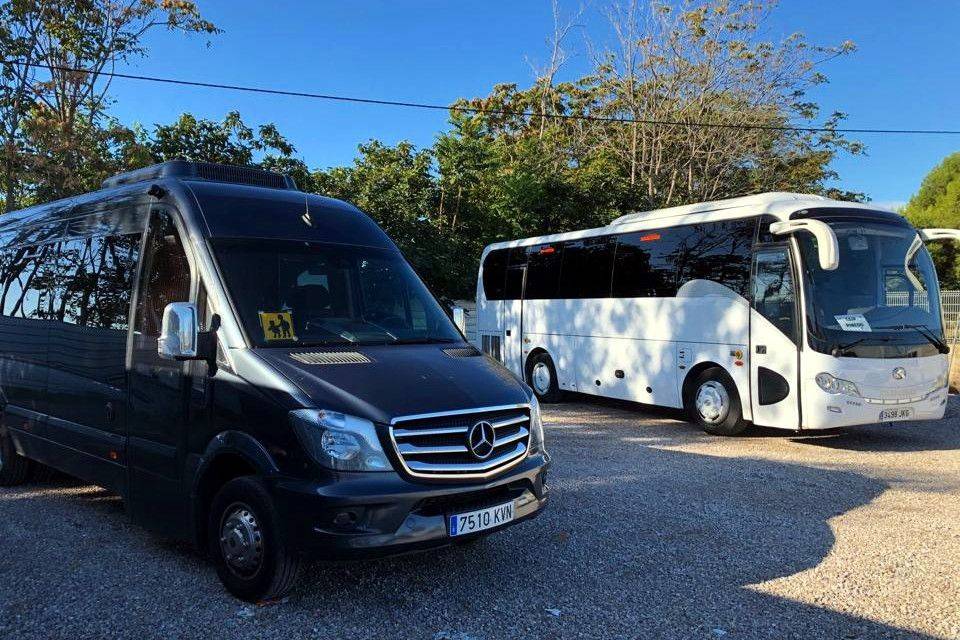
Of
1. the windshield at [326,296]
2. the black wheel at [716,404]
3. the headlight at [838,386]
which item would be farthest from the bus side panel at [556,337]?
the windshield at [326,296]

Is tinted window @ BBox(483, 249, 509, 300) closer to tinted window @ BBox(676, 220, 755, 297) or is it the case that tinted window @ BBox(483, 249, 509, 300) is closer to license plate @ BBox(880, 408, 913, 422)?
tinted window @ BBox(676, 220, 755, 297)

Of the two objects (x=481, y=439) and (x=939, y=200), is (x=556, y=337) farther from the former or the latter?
(x=939, y=200)

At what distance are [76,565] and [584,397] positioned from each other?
1098 centimetres

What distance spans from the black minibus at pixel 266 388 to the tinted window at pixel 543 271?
8322mm

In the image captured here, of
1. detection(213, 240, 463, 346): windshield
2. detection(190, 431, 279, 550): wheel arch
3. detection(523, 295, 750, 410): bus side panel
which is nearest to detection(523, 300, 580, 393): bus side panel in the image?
detection(523, 295, 750, 410): bus side panel

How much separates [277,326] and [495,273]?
1117cm

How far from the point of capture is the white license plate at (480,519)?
3.96 metres

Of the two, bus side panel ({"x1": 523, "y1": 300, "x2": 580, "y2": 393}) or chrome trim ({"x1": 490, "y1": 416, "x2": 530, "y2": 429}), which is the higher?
bus side panel ({"x1": 523, "y1": 300, "x2": 580, "y2": 393})

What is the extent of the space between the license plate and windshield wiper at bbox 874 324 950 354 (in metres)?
0.94

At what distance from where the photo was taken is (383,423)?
3.79 m

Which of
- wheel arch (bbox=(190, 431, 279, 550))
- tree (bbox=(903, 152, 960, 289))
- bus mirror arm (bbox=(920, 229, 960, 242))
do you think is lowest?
wheel arch (bbox=(190, 431, 279, 550))

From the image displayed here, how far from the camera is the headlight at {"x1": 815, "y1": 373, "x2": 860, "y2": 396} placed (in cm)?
870

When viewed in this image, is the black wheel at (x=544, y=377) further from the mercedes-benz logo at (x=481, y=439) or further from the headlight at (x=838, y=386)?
the mercedes-benz logo at (x=481, y=439)

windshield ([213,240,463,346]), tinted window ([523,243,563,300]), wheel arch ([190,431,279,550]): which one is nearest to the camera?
wheel arch ([190,431,279,550])
